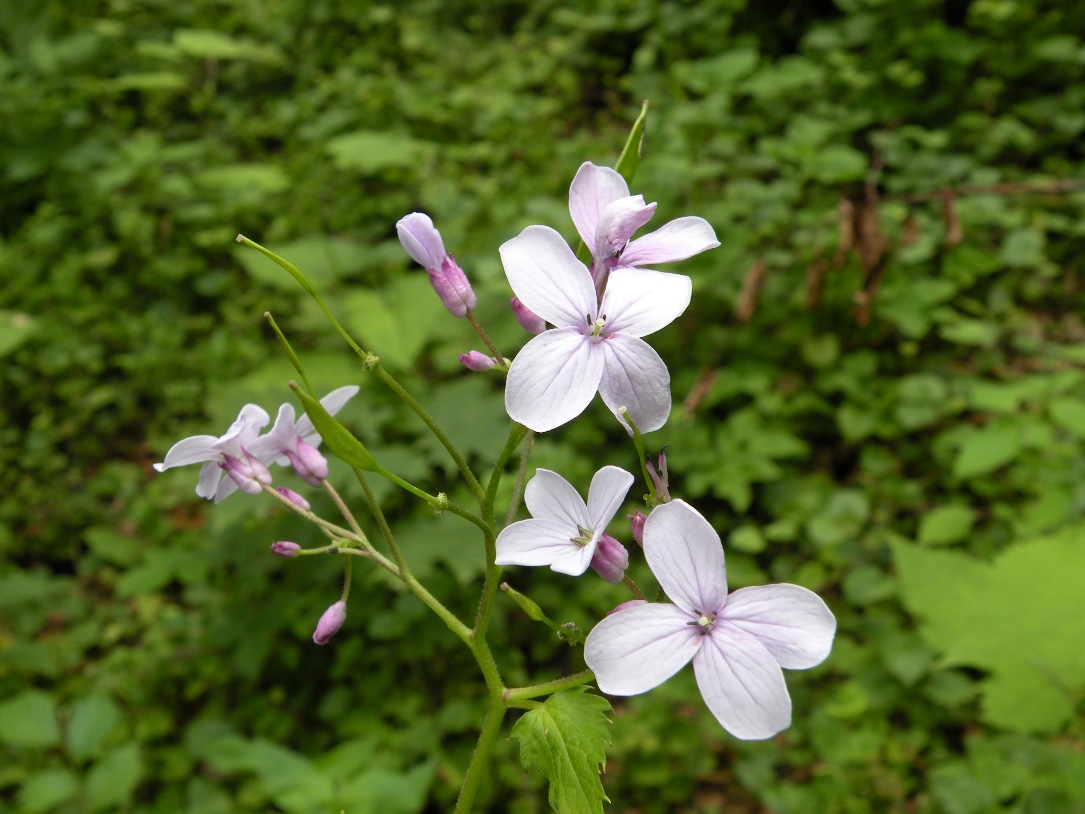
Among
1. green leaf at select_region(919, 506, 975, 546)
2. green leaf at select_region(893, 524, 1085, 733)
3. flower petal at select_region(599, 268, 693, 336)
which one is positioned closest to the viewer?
flower petal at select_region(599, 268, 693, 336)

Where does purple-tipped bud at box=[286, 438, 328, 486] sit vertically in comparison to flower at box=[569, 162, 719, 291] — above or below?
below

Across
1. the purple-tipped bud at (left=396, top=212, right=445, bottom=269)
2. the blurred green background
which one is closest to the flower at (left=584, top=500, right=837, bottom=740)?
the purple-tipped bud at (left=396, top=212, right=445, bottom=269)

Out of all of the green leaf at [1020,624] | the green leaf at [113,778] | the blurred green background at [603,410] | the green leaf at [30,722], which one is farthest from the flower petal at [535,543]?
the green leaf at [30,722]

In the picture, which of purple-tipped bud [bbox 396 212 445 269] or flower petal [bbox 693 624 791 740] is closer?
flower petal [bbox 693 624 791 740]

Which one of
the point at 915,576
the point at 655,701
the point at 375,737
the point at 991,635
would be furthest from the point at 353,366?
the point at 991,635

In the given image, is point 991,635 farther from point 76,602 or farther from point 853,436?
point 76,602

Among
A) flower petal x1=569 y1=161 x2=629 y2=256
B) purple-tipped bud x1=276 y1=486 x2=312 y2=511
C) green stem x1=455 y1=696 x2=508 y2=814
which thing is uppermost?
flower petal x1=569 y1=161 x2=629 y2=256

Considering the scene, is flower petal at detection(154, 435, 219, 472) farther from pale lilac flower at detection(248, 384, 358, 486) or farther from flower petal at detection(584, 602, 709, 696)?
flower petal at detection(584, 602, 709, 696)

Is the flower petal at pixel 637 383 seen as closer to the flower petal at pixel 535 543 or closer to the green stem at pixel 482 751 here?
the flower petal at pixel 535 543
